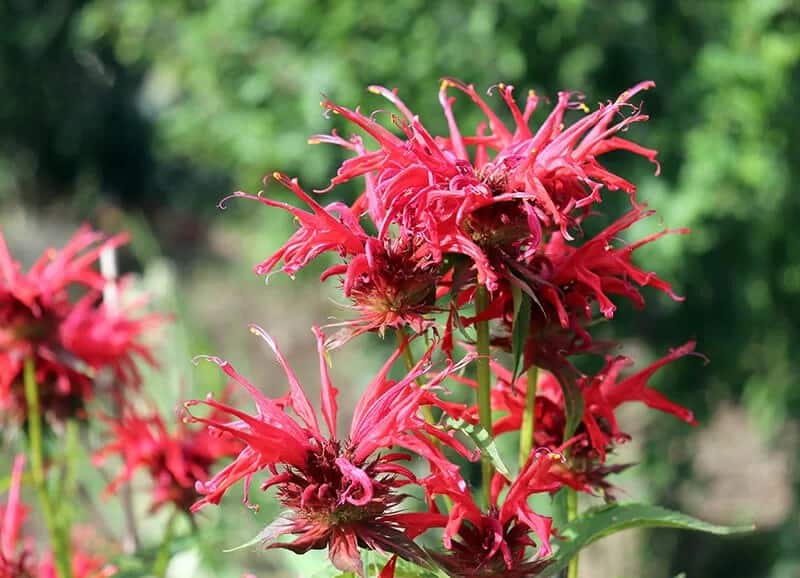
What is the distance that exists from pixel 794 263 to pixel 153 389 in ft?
5.79

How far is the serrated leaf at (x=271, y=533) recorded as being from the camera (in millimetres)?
639

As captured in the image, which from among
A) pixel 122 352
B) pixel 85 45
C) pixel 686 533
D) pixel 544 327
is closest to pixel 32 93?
pixel 85 45

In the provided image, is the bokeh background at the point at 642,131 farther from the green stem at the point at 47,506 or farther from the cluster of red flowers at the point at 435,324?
the cluster of red flowers at the point at 435,324

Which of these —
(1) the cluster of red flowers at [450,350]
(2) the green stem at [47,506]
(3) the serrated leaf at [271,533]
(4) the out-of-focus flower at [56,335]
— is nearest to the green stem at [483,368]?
(1) the cluster of red flowers at [450,350]

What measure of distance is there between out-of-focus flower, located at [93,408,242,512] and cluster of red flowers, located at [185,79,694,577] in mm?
534

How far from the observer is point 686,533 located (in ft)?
11.9

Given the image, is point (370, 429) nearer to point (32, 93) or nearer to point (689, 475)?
point (689, 475)

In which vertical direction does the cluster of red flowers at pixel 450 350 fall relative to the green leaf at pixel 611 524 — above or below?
above

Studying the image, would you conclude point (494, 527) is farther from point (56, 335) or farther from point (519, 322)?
point (56, 335)

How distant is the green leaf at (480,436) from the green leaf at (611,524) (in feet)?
0.30

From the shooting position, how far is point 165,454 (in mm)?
1262

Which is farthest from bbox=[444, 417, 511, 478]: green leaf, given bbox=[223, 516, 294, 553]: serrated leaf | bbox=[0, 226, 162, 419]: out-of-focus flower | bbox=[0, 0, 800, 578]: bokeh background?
bbox=[0, 0, 800, 578]: bokeh background

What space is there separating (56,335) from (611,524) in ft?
2.38

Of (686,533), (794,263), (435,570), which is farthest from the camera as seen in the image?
(686,533)
